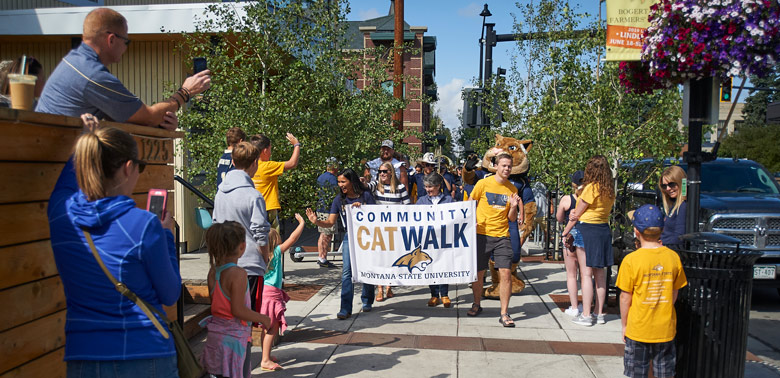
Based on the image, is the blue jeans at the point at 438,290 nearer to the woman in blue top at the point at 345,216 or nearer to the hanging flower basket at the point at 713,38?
the woman in blue top at the point at 345,216

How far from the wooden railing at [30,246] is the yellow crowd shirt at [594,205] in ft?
17.0

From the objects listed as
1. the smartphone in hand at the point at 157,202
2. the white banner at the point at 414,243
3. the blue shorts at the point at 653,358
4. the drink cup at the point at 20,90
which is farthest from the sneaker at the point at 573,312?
the drink cup at the point at 20,90

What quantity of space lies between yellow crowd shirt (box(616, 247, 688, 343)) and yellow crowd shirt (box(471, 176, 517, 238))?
2.89m

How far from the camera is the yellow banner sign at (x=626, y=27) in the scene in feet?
17.2

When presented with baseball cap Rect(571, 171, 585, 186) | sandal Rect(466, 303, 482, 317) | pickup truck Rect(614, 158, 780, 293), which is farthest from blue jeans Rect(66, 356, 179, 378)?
pickup truck Rect(614, 158, 780, 293)

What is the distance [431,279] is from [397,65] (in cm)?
993

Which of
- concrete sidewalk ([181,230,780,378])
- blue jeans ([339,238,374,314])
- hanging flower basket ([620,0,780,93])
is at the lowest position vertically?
concrete sidewalk ([181,230,780,378])

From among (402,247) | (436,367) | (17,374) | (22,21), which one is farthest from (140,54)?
(17,374)

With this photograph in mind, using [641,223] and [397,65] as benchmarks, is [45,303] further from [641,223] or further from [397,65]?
[397,65]

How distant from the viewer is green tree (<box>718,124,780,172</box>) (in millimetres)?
44344

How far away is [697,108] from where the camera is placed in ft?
16.7

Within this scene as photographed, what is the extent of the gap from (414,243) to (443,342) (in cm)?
138

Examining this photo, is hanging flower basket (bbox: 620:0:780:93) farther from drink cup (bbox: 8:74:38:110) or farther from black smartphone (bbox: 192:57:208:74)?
drink cup (bbox: 8:74:38:110)

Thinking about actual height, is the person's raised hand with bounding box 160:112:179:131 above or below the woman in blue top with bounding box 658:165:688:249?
above
